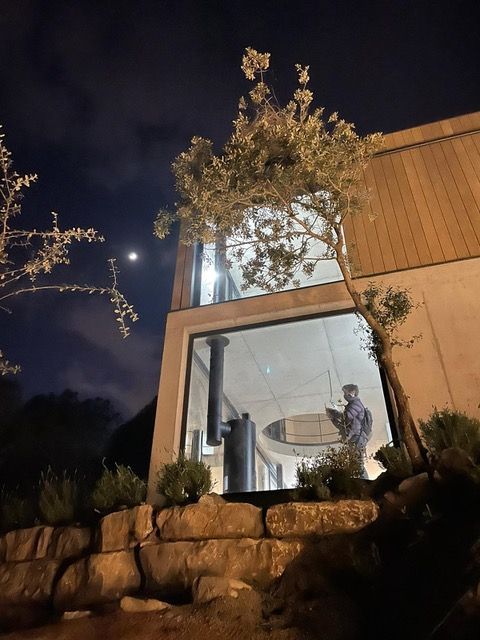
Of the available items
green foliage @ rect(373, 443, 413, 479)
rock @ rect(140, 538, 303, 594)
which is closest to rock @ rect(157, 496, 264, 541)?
rock @ rect(140, 538, 303, 594)

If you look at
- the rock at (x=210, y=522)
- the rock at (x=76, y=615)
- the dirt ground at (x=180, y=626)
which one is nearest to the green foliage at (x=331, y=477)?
the rock at (x=210, y=522)

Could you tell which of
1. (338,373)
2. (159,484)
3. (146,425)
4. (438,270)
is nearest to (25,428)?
(146,425)

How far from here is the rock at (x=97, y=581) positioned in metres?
4.55

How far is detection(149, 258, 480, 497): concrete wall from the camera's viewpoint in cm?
677

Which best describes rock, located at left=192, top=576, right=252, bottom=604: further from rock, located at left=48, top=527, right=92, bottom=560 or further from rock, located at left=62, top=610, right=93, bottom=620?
rock, located at left=48, top=527, right=92, bottom=560

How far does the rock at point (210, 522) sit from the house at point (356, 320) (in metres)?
2.22

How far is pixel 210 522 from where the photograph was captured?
500 cm

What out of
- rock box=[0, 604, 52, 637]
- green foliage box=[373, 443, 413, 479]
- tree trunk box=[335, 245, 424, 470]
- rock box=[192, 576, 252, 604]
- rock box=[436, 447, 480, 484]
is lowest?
rock box=[0, 604, 52, 637]

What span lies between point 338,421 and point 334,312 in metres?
2.21

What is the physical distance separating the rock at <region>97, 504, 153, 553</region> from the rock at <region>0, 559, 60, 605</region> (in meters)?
0.63

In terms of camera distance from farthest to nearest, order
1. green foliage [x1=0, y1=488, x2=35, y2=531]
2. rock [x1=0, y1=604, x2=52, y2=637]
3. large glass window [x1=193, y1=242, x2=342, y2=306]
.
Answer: large glass window [x1=193, y1=242, x2=342, y2=306], green foliage [x1=0, y1=488, x2=35, y2=531], rock [x1=0, y1=604, x2=52, y2=637]

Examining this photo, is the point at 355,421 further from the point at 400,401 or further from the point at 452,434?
the point at 452,434

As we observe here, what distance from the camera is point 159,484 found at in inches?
239

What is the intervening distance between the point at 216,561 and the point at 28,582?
2.29 meters
